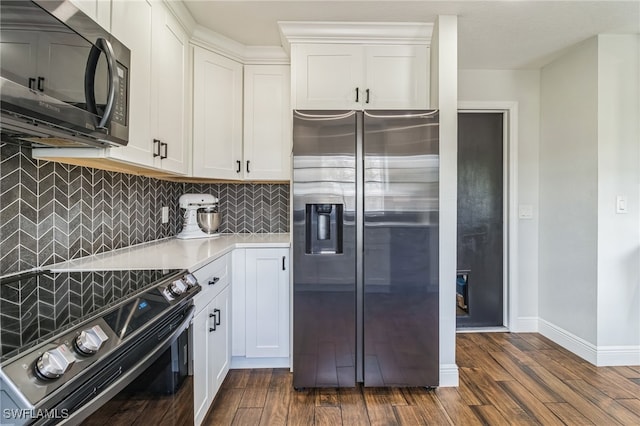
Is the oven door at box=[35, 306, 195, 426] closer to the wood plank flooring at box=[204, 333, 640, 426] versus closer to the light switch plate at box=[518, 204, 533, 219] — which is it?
the wood plank flooring at box=[204, 333, 640, 426]

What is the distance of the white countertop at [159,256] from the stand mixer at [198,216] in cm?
18

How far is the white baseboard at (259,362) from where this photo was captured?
2307 mm

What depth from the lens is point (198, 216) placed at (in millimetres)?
2566

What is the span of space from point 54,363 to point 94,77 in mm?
990

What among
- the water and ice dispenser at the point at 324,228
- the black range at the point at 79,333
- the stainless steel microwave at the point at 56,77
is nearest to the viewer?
the black range at the point at 79,333

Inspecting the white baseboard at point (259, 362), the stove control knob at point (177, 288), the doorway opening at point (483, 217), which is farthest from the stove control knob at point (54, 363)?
the doorway opening at point (483, 217)

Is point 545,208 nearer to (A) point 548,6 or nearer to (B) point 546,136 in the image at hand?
(B) point 546,136

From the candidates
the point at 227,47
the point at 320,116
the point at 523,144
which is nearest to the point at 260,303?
the point at 320,116

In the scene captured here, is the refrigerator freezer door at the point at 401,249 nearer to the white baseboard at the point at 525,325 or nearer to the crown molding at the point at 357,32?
the crown molding at the point at 357,32

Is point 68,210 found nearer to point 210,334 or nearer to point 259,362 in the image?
point 210,334

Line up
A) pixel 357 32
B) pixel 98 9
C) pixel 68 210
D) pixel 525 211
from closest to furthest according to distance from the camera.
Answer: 1. pixel 98 9
2. pixel 68 210
3. pixel 357 32
4. pixel 525 211

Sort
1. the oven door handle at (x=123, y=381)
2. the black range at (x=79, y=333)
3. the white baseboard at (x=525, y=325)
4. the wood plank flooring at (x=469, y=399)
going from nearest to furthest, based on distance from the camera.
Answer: the black range at (x=79, y=333) < the oven door handle at (x=123, y=381) < the wood plank flooring at (x=469, y=399) < the white baseboard at (x=525, y=325)

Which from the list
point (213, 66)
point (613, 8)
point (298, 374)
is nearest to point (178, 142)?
point (213, 66)

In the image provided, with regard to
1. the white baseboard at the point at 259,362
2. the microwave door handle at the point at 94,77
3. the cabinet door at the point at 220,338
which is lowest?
the white baseboard at the point at 259,362
